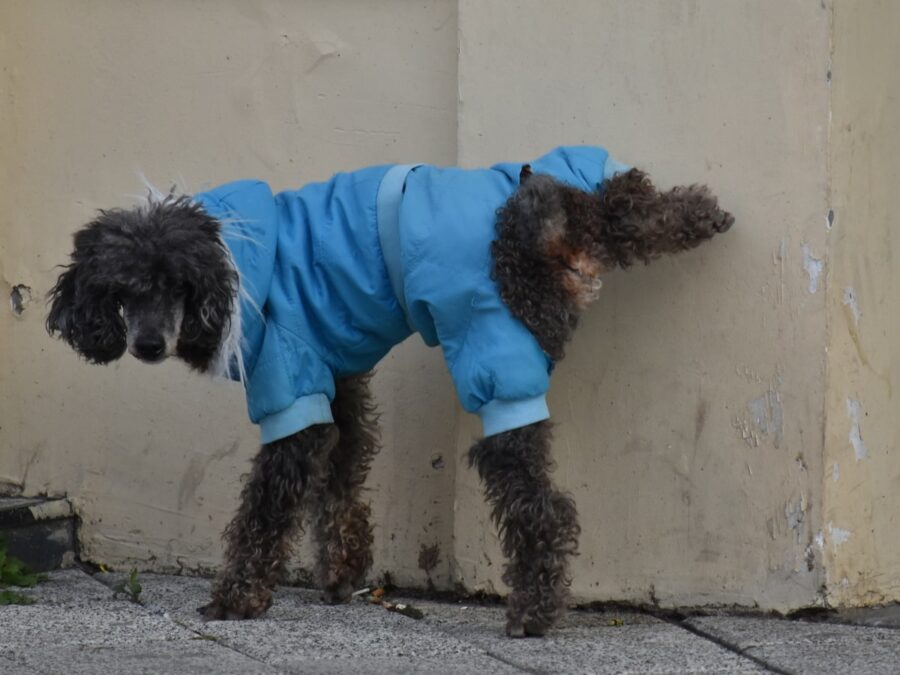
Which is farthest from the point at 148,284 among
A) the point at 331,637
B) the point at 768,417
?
the point at 768,417

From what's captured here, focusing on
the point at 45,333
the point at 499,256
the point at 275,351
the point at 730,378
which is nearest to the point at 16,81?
the point at 45,333

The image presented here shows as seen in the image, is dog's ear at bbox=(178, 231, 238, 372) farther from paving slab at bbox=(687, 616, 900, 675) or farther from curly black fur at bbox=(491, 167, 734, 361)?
paving slab at bbox=(687, 616, 900, 675)

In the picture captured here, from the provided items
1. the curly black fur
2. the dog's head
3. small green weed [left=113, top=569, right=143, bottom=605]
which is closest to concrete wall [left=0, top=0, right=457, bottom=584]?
small green weed [left=113, top=569, right=143, bottom=605]

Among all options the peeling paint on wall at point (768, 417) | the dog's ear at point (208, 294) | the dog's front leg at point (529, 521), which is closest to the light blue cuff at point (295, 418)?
the dog's ear at point (208, 294)

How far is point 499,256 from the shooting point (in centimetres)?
444

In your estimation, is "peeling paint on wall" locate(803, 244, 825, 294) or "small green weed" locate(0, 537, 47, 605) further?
"small green weed" locate(0, 537, 47, 605)

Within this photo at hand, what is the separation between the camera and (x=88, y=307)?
14.8ft

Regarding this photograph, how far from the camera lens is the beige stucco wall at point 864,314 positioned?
4637mm

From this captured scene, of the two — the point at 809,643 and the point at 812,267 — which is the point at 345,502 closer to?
the point at 809,643

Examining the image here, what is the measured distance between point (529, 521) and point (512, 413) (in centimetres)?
34

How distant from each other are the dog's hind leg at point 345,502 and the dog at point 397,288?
1.39ft

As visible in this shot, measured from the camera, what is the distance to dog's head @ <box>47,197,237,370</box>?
4414 millimetres

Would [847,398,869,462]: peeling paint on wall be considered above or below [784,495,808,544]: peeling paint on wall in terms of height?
above

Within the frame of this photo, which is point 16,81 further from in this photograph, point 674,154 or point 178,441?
point 674,154
